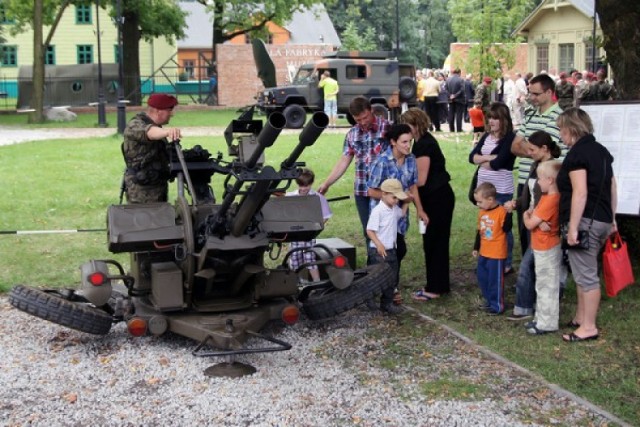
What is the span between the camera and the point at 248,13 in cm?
4750

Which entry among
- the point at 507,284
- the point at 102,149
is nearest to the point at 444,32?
the point at 102,149

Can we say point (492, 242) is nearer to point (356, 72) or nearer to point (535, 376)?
point (535, 376)

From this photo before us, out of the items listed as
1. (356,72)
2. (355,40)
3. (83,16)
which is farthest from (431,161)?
(83,16)

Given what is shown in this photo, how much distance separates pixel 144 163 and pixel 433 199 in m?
2.50

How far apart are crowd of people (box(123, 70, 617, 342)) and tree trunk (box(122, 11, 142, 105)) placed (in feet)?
118

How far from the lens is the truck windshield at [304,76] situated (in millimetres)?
34344

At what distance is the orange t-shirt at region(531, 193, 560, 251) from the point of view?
7.32 meters

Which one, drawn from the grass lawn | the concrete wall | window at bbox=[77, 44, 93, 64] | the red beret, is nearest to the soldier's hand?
the red beret

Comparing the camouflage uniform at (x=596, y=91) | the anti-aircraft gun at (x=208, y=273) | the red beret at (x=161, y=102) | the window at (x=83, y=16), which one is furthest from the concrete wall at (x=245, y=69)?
the anti-aircraft gun at (x=208, y=273)

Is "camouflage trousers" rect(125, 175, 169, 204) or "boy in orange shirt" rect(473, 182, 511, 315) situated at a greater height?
"camouflage trousers" rect(125, 175, 169, 204)

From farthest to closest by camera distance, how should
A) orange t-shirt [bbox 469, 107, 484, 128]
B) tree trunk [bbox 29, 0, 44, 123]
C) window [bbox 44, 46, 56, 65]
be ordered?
window [bbox 44, 46, 56, 65], tree trunk [bbox 29, 0, 44, 123], orange t-shirt [bbox 469, 107, 484, 128]

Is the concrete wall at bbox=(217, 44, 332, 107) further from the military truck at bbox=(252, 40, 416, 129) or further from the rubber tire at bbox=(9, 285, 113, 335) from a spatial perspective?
the rubber tire at bbox=(9, 285, 113, 335)

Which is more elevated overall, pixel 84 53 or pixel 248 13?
pixel 248 13

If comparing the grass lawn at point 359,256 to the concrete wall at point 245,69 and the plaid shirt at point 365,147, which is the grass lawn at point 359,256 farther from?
the concrete wall at point 245,69
